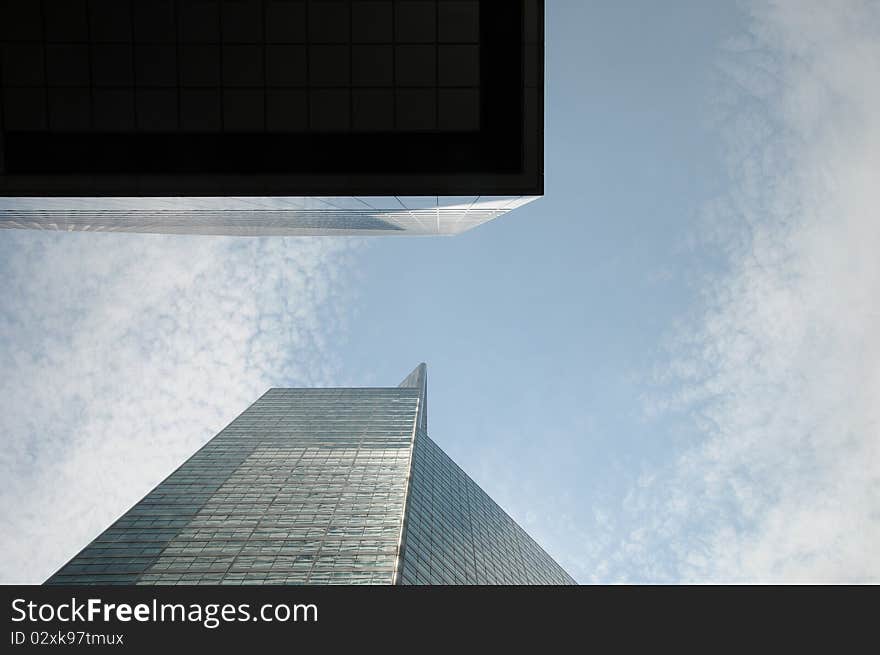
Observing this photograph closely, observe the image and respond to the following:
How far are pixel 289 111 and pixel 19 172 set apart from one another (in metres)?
6.56

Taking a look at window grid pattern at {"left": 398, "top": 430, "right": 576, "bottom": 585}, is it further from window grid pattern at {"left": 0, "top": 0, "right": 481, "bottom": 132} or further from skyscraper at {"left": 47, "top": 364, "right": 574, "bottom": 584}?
window grid pattern at {"left": 0, "top": 0, "right": 481, "bottom": 132}

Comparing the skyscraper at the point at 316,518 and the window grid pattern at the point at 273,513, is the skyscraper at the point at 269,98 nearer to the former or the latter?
the skyscraper at the point at 316,518

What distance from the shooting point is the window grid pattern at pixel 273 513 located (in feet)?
159

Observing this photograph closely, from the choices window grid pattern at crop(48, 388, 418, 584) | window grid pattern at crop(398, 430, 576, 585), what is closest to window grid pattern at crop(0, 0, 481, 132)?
window grid pattern at crop(48, 388, 418, 584)

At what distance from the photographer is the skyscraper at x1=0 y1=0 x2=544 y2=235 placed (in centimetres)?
1314

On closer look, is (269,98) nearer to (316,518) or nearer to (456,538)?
(316,518)

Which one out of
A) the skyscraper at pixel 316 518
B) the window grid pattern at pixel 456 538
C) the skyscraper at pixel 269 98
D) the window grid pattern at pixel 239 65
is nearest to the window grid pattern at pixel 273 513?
the skyscraper at pixel 316 518

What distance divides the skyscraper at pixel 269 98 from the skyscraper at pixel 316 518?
40113mm

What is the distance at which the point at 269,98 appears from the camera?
44.6ft

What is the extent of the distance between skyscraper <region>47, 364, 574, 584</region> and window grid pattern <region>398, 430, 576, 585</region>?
0.23 meters

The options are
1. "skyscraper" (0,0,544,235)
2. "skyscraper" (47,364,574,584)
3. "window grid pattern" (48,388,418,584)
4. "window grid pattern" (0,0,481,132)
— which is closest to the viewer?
"window grid pattern" (0,0,481,132)
